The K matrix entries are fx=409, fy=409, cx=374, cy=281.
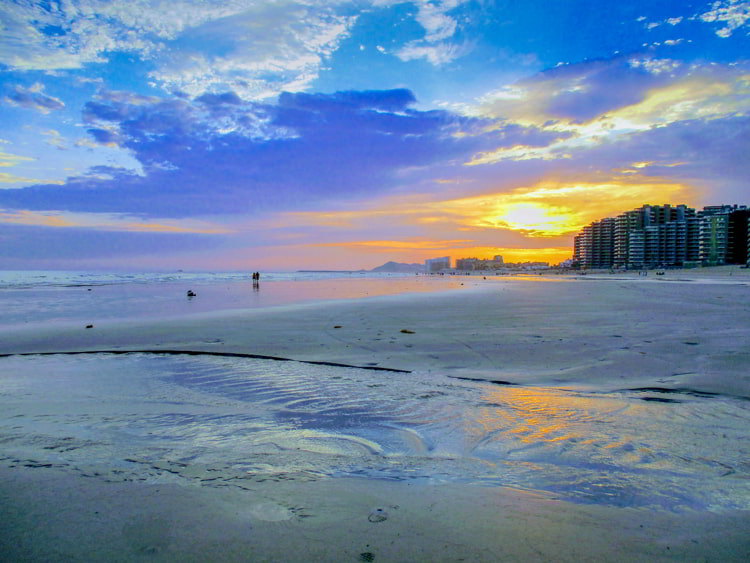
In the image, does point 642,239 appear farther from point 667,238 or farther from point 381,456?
point 381,456

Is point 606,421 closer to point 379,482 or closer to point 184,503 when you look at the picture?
point 379,482

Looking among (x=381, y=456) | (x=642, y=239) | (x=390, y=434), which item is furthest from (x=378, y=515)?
(x=642, y=239)

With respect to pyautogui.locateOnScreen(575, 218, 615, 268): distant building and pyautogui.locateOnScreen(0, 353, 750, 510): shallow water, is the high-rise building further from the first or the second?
pyautogui.locateOnScreen(0, 353, 750, 510): shallow water

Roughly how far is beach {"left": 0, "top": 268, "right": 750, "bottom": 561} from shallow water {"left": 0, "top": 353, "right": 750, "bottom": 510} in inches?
0.9

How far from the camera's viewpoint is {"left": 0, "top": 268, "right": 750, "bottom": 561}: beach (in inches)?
80.6

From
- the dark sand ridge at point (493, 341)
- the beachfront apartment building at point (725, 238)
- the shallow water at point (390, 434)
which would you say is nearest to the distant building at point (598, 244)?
the beachfront apartment building at point (725, 238)

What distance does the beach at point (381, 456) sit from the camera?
2.05 meters

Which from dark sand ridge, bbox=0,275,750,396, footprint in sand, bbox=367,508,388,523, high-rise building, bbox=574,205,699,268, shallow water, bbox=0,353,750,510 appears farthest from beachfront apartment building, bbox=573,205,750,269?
footprint in sand, bbox=367,508,388,523

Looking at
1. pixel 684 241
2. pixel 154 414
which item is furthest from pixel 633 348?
pixel 684 241

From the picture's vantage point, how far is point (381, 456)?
126 inches

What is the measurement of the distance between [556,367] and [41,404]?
6783 millimetres

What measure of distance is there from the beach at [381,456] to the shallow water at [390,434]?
22 millimetres

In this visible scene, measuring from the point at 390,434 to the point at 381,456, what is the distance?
0.52 meters

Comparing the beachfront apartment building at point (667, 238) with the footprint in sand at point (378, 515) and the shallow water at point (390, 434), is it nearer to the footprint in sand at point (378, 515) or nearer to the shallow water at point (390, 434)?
the shallow water at point (390, 434)
